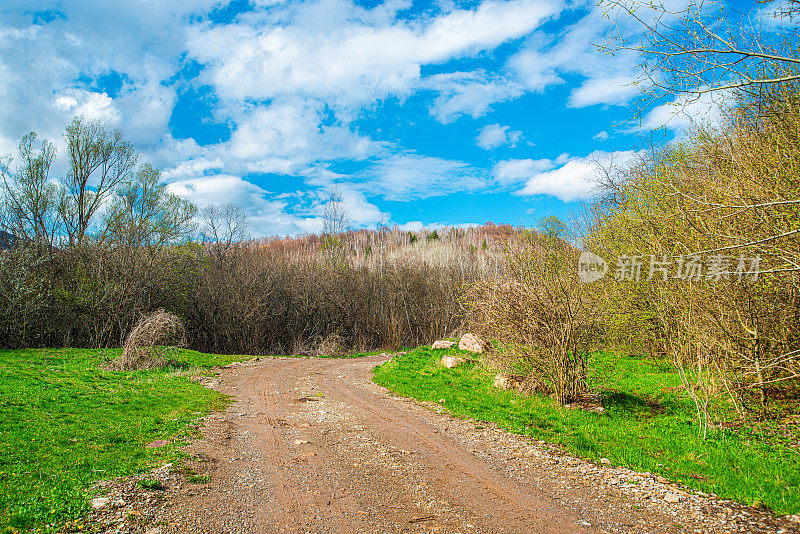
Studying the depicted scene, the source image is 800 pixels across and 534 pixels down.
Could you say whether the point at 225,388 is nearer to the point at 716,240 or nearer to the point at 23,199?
the point at 716,240

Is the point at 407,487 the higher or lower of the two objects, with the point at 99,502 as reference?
lower

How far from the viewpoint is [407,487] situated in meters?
5.22

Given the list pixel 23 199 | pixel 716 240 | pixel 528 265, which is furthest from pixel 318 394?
pixel 23 199

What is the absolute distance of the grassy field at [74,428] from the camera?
14.5ft

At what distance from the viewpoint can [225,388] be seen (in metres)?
12.6

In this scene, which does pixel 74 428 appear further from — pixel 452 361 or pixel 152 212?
pixel 152 212

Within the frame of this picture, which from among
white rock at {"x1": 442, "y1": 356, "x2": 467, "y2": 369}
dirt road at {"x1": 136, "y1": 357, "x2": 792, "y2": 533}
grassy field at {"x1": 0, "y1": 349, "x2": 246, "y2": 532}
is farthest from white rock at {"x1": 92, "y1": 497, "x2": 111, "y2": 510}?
white rock at {"x1": 442, "y1": 356, "x2": 467, "y2": 369}

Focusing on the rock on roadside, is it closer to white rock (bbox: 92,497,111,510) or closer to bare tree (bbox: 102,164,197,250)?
white rock (bbox: 92,497,111,510)

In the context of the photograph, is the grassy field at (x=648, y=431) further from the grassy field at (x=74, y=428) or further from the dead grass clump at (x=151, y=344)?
the dead grass clump at (x=151, y=344)

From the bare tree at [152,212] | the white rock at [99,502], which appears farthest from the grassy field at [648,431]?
the bare tree at [152,212]

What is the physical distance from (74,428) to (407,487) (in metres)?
5.68

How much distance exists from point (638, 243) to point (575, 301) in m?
3.73

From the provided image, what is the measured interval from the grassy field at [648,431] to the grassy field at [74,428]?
5498 mm

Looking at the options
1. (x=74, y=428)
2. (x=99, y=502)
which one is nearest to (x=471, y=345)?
(x=74, y=428)
